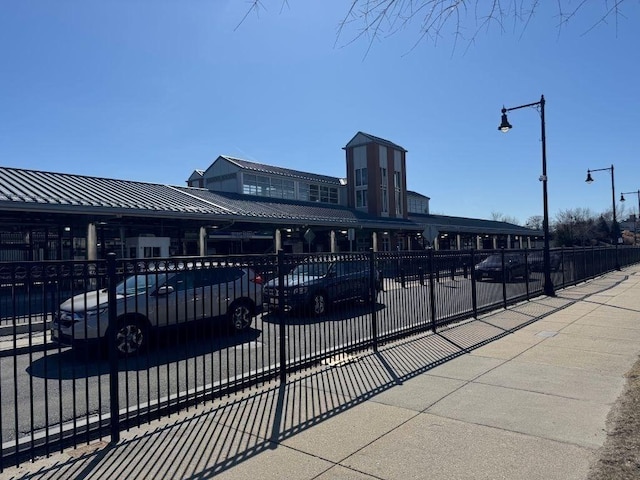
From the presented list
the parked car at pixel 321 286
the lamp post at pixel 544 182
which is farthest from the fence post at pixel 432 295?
the lamp post at pixel 544 182

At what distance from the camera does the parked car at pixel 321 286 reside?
6988 millimetres

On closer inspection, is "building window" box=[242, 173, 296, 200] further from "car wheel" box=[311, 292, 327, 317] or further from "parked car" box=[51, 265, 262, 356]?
"parked car" box=[51, 265, 262, 356]

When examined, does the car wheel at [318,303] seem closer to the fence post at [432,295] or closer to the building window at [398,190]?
the fence post at [432,295]

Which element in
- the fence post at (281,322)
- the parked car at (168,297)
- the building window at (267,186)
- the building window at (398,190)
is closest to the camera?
the parked car at (168,297)

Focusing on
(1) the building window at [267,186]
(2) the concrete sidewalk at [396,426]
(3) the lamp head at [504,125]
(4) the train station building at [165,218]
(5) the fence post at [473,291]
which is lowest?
(2) the concrete sidewalk at [396,426]

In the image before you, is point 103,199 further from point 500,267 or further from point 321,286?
point 500,267

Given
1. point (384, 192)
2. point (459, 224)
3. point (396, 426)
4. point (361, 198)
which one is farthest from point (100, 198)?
point (459, 224)

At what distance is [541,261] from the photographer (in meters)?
16.9

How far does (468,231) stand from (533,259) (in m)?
35.2

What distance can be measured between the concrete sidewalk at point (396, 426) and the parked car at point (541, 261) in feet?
27.2

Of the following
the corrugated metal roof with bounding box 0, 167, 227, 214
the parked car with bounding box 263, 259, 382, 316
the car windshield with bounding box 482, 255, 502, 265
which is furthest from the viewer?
the corrugated metal roof with bounding box 0, 167, 227, 214

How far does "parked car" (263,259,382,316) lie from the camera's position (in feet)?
22.9

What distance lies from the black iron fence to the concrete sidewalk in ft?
1.19

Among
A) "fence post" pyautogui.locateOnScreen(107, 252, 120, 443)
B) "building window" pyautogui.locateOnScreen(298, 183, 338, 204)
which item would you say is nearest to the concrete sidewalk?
"fence post" pyautogui.locateOnScreen(107, 252, 120, 443)
